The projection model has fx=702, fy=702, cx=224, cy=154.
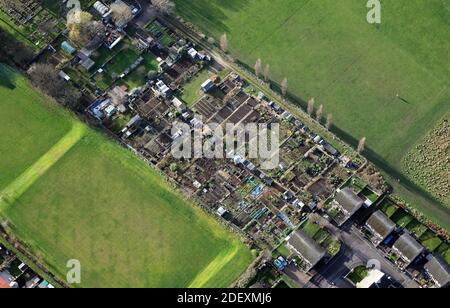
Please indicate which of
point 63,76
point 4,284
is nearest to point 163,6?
point 63,76

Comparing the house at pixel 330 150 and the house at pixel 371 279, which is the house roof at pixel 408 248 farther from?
the house at pixel 330 150

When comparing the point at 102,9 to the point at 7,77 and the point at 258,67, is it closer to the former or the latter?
the point at 7,77

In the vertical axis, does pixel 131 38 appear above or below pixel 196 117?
above

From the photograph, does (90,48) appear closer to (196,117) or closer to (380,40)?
(196,117)

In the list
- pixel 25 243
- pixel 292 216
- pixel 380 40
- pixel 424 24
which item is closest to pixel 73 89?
pixel 25 243

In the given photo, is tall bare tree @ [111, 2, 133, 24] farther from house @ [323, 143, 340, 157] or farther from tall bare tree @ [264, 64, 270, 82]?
house @ [323, 143, 340, 157]
